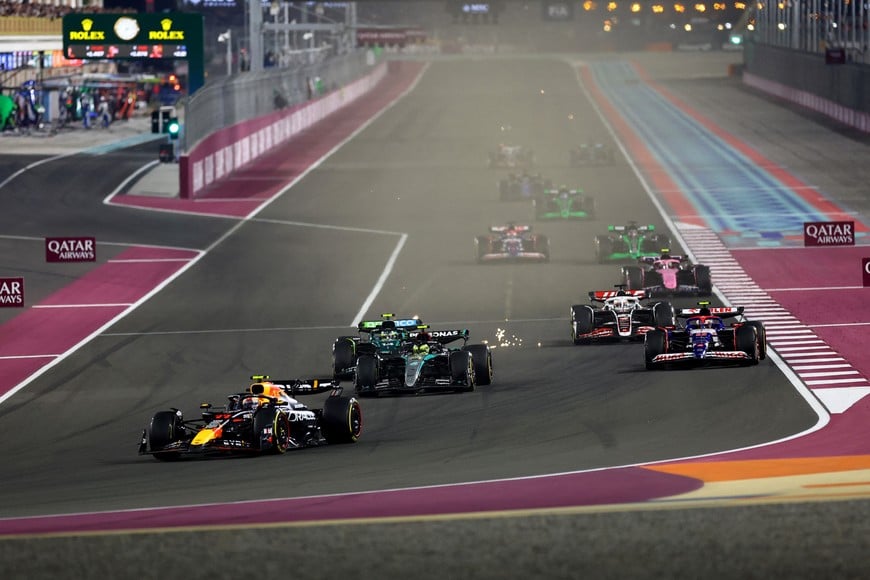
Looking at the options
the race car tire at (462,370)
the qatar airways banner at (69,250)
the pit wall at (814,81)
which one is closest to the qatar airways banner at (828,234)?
the race car tire at (462,370)

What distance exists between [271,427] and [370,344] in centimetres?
729

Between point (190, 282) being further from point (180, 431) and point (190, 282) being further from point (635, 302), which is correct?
point (180, 431)

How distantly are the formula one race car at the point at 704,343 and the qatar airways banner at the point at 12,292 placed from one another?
13879 mm

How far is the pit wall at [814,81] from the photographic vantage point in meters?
85.4

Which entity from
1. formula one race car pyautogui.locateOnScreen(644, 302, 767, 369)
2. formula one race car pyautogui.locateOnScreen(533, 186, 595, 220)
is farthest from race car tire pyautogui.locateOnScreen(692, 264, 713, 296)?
formula one race car pyautogui.locateOnScreen(533, 186, 595, 220)

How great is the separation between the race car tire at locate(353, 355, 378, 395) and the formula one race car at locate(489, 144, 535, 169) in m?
47.0

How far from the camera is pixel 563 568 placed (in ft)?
40.1

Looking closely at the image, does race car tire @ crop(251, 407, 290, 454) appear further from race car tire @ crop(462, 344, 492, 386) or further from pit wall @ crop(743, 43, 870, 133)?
pit wall @ crop(743, 43, 870, 133)

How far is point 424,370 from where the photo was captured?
2894cm

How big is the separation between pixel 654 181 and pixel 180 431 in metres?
48.0

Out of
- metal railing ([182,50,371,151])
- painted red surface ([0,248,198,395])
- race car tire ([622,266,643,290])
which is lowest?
painted red surface ([0,248,198,395])

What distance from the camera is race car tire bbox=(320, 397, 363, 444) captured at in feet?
80.0

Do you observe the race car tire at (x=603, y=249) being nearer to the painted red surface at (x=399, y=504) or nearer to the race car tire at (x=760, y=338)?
the race car tire at (x=760, y=338)

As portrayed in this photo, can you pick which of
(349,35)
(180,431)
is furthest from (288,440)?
(349,35)
